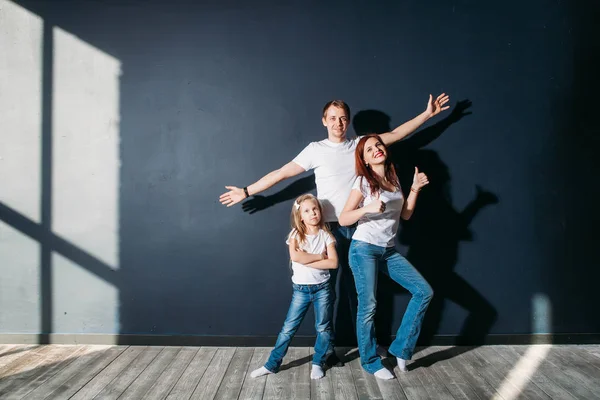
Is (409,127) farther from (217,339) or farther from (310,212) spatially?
(217,339)

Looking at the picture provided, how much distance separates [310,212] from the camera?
245 cm

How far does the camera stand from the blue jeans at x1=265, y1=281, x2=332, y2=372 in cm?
248

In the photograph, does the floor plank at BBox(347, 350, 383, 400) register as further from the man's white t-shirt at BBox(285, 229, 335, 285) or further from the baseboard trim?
the man's white t-shirt at BBox(285, 229, 335, 285)

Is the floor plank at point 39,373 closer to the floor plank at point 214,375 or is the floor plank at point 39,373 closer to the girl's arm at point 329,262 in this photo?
the floor plank at point 214,375

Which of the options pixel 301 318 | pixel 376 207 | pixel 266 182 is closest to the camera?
pixel 376 207

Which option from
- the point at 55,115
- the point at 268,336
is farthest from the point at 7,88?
the point at 268,336

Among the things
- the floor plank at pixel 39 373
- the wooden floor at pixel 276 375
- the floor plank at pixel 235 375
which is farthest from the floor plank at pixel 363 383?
the floor plank at pixel 39 373

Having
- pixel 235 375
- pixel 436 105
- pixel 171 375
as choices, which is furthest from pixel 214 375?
pixel 436 105

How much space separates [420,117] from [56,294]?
8.41 ft

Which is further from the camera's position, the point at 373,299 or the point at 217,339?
the point at 217,339

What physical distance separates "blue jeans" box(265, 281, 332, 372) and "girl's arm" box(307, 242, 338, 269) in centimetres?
11

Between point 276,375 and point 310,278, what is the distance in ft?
1.83

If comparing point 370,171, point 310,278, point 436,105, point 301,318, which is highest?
point 436,105

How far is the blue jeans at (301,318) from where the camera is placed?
2477 millimetres
